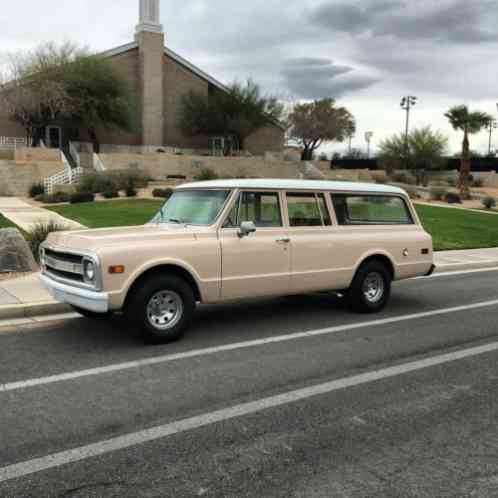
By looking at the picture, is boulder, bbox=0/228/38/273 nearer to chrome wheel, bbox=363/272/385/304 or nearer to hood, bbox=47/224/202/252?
hood, bbox=47/224/202/252

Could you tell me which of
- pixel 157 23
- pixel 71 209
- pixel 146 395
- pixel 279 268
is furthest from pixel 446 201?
pixel 146 395

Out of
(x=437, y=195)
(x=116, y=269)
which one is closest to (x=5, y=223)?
(x=116, y=269)

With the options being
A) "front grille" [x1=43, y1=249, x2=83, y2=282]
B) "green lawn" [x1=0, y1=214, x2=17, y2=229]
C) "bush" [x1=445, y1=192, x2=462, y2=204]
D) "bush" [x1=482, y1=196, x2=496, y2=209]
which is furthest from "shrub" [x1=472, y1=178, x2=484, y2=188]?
"front grille" [x1=43, y1=249, x2=83, y2=282]

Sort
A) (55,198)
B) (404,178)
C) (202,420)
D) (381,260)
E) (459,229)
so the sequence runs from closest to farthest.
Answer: (202,420), (381,260), (459,229), (55,198), (404,178)

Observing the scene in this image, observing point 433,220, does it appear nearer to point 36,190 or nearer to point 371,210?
point 371,210

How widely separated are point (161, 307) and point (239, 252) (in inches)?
46.7

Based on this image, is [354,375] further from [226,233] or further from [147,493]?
[147,493]

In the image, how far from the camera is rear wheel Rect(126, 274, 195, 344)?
637 centimetres

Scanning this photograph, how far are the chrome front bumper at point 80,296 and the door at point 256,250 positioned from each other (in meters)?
1.53

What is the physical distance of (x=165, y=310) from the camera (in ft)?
21.9

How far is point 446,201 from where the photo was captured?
4059 cm

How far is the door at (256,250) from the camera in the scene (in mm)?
7047

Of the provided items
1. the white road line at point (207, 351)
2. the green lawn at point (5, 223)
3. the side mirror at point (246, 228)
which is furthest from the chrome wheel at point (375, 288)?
the green lawn at point (5, 223)

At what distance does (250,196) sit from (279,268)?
3.32 feet
